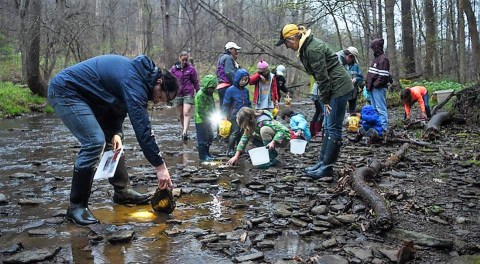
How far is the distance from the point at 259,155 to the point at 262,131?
55cm

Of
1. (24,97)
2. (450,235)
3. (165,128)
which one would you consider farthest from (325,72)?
(24,97)

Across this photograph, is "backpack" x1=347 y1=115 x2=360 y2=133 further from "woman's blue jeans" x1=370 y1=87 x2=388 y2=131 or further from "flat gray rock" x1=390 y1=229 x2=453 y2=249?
"flat gray rock" x1=390 y1=229 x2=453 y2=249

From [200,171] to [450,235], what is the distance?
3.94 m

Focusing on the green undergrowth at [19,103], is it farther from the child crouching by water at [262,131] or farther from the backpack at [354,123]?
the backpack at [354,123]

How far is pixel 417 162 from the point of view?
6.71 m

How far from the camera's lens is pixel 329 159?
5.93m

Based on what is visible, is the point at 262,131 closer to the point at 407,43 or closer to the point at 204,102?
the point at 204,102

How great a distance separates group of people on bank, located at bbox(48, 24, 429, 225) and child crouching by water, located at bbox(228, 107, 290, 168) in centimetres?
2

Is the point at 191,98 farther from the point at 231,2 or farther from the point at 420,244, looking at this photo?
the point at 231,2

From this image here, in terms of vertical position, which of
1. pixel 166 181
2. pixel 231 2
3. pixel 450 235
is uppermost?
pixel 231 2

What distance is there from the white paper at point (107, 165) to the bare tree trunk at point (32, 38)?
1383cm

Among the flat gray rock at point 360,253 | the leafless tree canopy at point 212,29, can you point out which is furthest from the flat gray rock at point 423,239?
the leafless tree canopy at point 212,29

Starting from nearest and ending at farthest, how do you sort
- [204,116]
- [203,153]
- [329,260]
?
[329,260] → [203,153] → [204,116]

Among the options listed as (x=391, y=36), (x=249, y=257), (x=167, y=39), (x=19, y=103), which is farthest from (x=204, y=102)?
(x=167, y=39)
